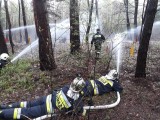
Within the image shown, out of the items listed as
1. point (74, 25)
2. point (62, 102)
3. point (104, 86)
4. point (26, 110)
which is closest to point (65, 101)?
point (62, 102)

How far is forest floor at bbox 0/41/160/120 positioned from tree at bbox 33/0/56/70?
516mm

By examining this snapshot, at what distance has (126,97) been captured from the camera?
784 cm

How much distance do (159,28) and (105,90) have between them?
43.2m

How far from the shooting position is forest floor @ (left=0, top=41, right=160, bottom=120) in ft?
23.0

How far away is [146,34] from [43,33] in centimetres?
389

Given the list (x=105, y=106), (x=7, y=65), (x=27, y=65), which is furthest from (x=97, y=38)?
(x=105, y=106)

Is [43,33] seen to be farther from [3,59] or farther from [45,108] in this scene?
[45,108]

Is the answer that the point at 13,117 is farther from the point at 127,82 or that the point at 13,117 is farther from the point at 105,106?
the point at 127,82

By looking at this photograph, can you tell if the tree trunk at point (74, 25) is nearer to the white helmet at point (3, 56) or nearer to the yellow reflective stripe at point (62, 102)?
the white helmet at point (3, 56)

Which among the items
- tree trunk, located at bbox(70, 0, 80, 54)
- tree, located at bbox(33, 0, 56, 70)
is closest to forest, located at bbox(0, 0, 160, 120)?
tree, located at bbox(33, 0, 56, 70)

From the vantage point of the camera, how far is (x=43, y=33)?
378 inches

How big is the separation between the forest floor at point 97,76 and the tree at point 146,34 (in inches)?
17.0

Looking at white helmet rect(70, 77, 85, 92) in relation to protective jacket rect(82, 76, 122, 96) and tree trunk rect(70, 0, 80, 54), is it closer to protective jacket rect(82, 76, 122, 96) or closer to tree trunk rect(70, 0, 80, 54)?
protective jacket rect(82, 76, 122, 96)

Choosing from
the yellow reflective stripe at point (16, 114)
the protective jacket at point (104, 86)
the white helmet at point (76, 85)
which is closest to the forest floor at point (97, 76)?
the protective jacket at point (104, 86)
